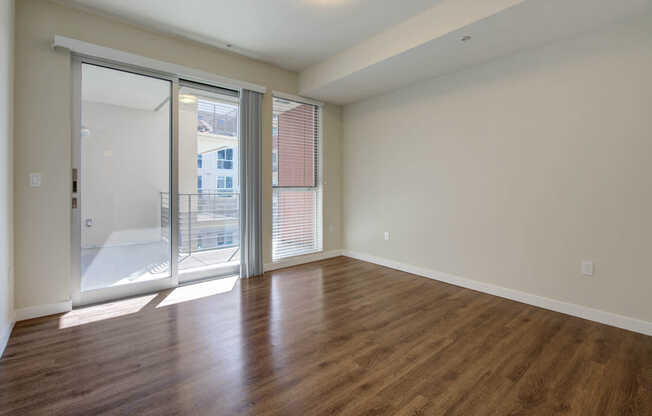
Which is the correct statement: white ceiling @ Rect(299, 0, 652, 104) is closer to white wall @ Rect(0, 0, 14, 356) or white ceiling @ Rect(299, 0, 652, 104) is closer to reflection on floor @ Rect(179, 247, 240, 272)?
reflection on floor @ Rect(179, 247, 240, 272)

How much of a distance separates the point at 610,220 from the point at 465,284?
1507mm

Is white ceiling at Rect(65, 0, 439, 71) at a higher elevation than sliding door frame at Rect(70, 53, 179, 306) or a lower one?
higher

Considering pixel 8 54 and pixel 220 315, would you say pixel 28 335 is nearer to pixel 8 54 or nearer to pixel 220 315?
pixel 220 315

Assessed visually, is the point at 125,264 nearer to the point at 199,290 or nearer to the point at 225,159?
the point at 199,290

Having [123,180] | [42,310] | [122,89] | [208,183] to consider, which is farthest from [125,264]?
[122,89]

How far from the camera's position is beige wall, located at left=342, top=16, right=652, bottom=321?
258 cm

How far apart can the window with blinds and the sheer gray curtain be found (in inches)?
15.1

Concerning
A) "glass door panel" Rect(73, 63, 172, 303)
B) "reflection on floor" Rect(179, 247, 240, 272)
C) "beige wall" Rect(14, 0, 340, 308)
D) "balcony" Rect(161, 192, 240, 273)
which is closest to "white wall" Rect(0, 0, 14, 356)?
"beige wall" Rect(14, 0, 340, 308)

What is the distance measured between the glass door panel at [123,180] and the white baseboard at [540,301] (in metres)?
3.15

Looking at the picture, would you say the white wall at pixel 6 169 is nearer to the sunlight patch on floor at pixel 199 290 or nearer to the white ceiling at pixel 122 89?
the white ceiling at pixel 122 89

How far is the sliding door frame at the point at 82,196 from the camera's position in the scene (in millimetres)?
2953

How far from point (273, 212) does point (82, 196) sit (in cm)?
219

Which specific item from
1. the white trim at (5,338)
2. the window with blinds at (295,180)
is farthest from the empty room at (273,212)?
the window with blinds at (295,180)

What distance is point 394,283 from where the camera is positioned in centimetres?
384
